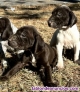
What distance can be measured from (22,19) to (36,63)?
192 inches

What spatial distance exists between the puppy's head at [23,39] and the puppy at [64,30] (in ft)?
2.26

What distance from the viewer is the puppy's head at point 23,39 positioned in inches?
181

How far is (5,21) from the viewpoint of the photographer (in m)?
5.22

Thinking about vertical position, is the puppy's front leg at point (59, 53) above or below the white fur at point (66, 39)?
below

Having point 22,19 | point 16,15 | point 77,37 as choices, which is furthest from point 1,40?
point 16,15

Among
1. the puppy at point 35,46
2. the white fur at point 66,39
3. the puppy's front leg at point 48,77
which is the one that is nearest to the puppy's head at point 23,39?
the puppy at point 35,46

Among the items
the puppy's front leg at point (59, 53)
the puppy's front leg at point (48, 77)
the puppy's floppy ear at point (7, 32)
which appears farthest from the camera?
the puppy's front leg at point (59, 53)

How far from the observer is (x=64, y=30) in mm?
5438

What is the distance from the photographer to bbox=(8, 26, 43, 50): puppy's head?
15.1 ft

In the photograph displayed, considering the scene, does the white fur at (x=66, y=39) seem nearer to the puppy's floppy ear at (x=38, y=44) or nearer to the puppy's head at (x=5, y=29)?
the puppy's floppy ear at (x=38, y=44)

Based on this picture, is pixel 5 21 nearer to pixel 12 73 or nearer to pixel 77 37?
pixel 12 73

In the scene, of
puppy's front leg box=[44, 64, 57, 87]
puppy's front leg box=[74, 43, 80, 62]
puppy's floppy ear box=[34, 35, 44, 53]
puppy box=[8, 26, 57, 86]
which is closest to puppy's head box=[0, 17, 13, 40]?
puppy box=[8, 26, 57, 86]

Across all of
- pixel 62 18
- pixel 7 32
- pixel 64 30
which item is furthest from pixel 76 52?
pixel 7 32

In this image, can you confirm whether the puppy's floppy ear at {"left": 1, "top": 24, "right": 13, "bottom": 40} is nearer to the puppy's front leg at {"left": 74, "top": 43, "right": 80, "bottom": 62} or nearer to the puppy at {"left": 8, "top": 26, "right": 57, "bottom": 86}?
the puppy at {"left": 8, "top": 26, "right": 57, "bottom": 86}
